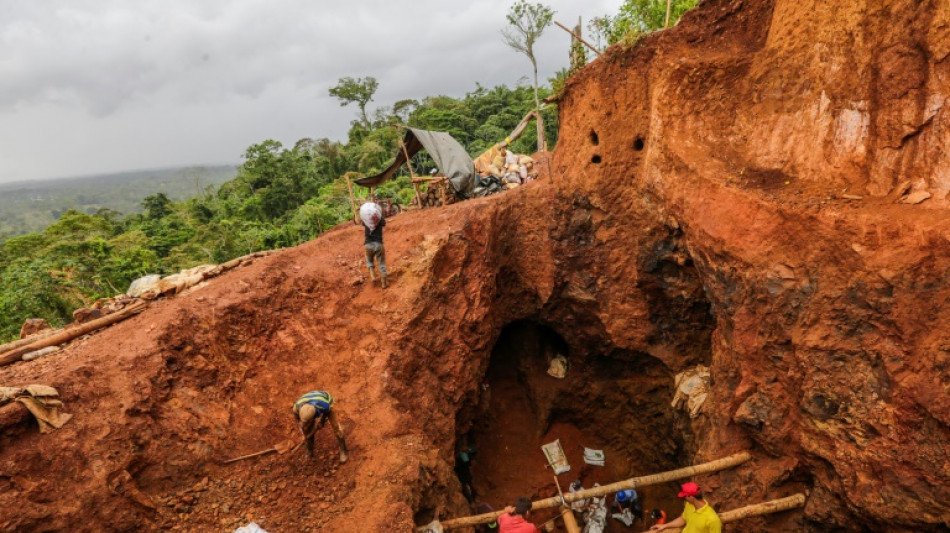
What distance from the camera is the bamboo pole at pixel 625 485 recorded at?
5594mm

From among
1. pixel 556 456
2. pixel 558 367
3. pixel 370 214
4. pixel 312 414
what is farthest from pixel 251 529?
pixel 558 367

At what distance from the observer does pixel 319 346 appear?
282 inches

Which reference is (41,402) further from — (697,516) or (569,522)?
(697,516)

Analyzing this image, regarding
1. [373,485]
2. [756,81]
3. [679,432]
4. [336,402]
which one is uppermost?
[756,81]

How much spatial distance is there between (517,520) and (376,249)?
4.56 metres

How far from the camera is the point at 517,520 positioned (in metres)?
4.95

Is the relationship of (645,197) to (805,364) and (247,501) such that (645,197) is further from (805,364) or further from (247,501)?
(247,501)

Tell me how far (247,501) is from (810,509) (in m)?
6.85

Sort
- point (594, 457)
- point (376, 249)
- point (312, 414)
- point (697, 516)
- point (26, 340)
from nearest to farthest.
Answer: point (697, 516)
point (312, 414)
point (26, 340)
point (376, 249)
point (594, 457)

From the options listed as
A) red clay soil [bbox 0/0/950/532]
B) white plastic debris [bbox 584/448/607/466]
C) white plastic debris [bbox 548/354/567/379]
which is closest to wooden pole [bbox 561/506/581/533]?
red clay soil [bbox 0/0/950/532]

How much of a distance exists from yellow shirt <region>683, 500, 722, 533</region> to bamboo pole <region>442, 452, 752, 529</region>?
0.89 metres

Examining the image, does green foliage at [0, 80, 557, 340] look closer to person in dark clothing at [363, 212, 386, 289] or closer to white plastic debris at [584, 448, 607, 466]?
person in dark clothing at [363, 212, 386, 289]

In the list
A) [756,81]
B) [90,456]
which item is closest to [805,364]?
[756,81]

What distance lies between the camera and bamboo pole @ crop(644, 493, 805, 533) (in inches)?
212
